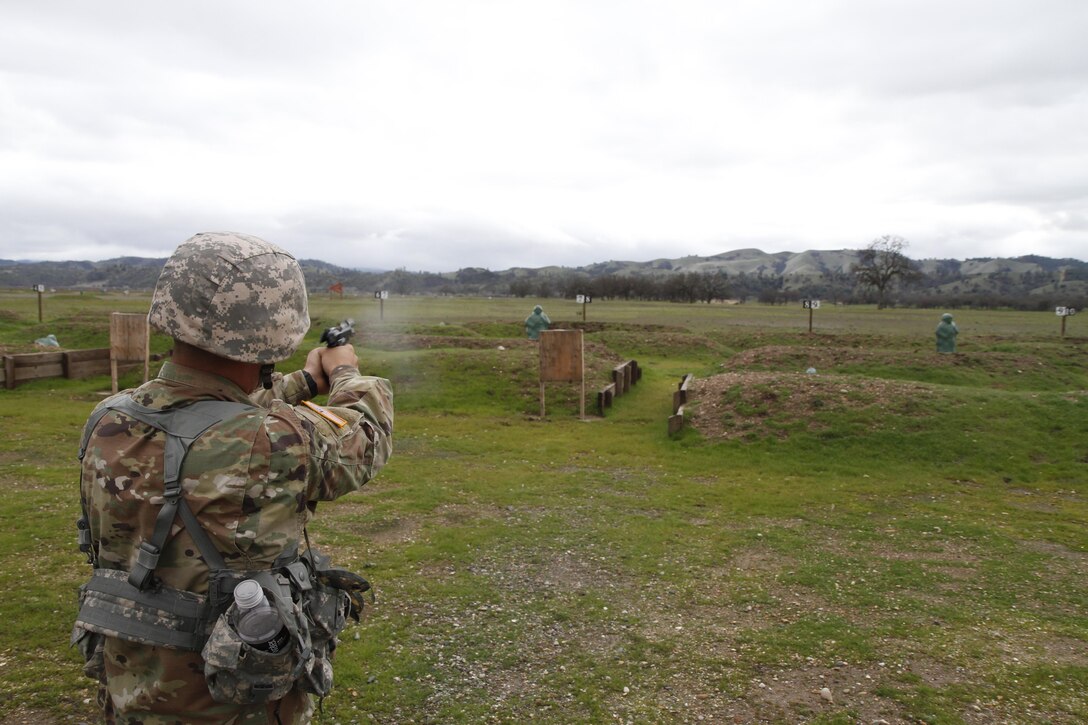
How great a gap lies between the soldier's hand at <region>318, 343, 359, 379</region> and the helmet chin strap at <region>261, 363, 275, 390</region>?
0.25m

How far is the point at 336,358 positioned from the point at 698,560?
18.2ft

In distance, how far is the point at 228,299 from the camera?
7.73ft

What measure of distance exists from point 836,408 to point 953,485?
2.99 meters

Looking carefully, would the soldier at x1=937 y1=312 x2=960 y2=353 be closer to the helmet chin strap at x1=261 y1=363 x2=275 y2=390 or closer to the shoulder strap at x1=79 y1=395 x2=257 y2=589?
the helmet chin strap at x1=261 y1=363 x2=275 y2=390

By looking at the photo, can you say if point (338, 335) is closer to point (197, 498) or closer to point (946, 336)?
point (197, 498)

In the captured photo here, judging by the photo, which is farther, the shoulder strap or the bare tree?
the bare tree

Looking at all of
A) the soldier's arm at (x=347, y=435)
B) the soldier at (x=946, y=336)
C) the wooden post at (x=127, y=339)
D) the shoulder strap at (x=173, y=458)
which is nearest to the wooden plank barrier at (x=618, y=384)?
the soldier at (x=946, y=336)

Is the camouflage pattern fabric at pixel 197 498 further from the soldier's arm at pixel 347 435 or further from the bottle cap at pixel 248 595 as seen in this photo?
the bottle cap at pixel 248 595

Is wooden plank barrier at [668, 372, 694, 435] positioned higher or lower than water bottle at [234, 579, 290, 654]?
lower

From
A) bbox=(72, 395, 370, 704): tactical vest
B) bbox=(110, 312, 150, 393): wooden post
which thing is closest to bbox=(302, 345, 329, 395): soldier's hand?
bbox=(72, 395, 370, 704): tactical vest

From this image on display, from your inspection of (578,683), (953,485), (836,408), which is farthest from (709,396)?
(578,683)

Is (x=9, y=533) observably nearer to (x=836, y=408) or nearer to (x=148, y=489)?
(x=148, y=489)

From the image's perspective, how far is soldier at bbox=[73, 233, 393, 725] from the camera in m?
2.20

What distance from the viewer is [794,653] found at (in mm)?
5355
